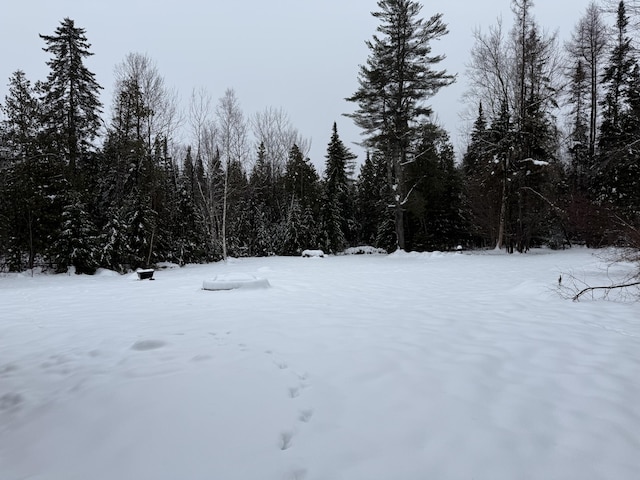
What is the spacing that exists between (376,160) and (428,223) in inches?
376

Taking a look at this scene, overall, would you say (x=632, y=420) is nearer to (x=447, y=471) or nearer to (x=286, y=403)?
(x=447, y=471)

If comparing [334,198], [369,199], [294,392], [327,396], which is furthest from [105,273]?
[369,199]

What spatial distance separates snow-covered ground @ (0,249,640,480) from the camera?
1.90 m

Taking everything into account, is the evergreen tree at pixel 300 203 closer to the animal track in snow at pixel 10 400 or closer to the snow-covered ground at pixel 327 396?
the snow-covered ground at pixel 327 396

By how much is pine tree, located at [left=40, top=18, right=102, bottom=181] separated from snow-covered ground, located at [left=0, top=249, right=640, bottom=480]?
15.5 metres

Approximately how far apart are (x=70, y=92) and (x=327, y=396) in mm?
20935

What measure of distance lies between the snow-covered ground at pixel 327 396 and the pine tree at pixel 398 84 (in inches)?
642

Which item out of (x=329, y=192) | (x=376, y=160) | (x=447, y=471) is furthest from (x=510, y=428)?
(x=376, y=160)

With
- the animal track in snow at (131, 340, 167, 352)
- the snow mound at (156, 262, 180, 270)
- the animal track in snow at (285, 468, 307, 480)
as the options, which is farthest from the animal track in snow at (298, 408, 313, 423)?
the snow mound at (156, 262, 180, 270)

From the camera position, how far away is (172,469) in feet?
6.09

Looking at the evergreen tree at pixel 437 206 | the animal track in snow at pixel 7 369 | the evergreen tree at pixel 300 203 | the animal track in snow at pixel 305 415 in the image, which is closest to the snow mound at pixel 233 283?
the animal track in snow at pixel 7 369

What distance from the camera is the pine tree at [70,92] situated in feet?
54.4

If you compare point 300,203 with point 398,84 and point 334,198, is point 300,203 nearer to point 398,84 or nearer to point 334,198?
point 334,198

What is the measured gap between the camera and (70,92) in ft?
55.8
